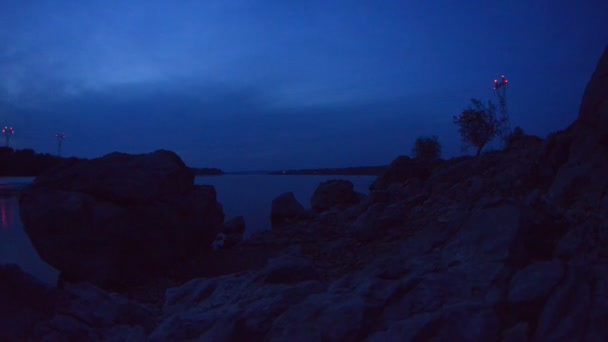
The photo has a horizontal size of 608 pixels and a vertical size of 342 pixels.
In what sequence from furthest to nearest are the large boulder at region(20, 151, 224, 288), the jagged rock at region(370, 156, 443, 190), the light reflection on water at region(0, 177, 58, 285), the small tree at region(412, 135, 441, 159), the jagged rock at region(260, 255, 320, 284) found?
the small tree at region(412, 135, 441, 159) → the jagged rock at region(370, 156, 443, 190) → the light reflection on water at region(0, 177, 58, 285) → the large boulder at region(20, 151, 224, 288) → the jagged rock at region(260, 255, 320, 284)

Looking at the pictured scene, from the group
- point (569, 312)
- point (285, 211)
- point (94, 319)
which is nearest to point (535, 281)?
point (569, 312)

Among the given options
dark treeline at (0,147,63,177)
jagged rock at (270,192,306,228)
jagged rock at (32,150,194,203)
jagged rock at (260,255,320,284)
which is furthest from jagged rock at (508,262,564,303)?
dark treeline at (0,147,63,177)

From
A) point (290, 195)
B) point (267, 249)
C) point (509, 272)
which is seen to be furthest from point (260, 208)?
point (509, 272)

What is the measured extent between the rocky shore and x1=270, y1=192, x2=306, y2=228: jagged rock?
8.70 metres

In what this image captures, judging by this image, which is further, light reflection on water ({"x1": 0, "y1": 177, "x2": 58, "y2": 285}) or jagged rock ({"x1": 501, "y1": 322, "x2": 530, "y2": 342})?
light reflection on water ({"x1": 0, "y1": 177, "x2": 58, "y2": 285})

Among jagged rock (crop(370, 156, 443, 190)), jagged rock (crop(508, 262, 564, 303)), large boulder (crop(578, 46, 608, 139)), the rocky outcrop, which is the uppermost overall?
large boulder (crop(578, 46, 608, 139))

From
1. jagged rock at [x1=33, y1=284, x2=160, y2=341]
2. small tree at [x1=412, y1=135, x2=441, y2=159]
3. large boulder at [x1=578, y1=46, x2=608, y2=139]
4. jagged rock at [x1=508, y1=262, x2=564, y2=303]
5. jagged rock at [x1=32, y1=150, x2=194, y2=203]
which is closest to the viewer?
jagged rock at [x1=508, y1=262, x2=564, y2=303]

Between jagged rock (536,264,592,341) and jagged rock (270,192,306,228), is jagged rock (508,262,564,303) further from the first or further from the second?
jagged rock (270,192,306,228)

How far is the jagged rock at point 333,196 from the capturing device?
29156 millimetres

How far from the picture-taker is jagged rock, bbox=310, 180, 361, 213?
29156 mm

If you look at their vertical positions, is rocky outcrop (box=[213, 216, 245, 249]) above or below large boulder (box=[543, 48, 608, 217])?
below

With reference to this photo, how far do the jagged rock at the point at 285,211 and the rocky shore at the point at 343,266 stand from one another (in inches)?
343

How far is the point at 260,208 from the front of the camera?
3459 centimetres

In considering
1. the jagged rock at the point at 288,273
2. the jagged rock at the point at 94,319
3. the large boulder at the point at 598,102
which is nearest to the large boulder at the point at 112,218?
the jagged rock at the point at 94,319
